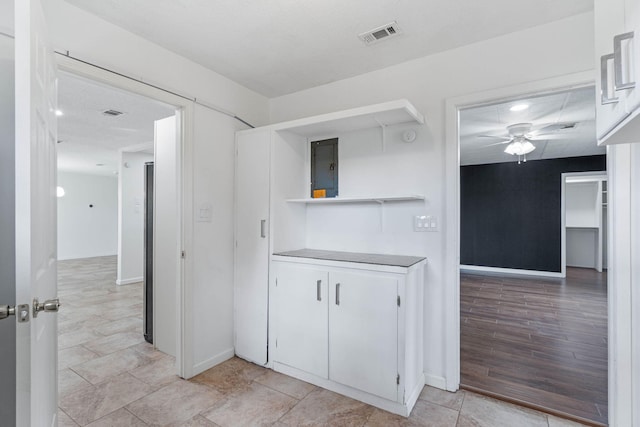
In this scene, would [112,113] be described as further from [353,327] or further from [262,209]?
[353,327]

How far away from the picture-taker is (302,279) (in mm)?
2480

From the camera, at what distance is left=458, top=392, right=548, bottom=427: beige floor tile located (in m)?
1.97

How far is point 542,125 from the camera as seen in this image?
430cm

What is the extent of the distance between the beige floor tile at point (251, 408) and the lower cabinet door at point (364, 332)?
1.37ft

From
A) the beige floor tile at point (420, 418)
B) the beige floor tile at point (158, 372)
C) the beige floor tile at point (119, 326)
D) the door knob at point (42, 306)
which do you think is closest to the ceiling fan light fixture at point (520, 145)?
the beige floor tile at point (420, 418)

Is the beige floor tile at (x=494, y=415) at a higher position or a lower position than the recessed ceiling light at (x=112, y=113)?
lower

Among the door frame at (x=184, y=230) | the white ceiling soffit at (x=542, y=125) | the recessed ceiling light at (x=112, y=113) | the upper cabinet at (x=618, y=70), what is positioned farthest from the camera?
the recessed ceiling light at (x=112, y=113)

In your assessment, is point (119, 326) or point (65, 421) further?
point (119, 326)

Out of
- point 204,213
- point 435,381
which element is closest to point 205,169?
point 204,213

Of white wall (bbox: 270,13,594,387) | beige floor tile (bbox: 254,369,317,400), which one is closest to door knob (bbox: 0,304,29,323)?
beige floor tile (bbox: 254,369,317,400)

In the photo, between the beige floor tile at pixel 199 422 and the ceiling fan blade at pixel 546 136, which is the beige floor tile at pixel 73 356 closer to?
the beige floor tile at pixel 199 422

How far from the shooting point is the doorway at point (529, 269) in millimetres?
2463

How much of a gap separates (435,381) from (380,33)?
2.64 meters

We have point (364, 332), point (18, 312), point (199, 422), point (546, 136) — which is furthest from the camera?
point (546, 136)
